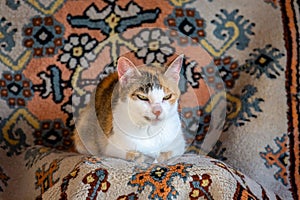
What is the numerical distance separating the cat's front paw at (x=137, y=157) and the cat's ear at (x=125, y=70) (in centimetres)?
17

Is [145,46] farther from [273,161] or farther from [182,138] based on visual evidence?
[273,161]

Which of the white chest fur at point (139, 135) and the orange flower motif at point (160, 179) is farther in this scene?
the white chest fur at point (139, 135)

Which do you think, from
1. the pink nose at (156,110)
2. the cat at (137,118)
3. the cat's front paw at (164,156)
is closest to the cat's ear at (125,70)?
the cat at (137,118)

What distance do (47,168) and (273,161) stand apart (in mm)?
580

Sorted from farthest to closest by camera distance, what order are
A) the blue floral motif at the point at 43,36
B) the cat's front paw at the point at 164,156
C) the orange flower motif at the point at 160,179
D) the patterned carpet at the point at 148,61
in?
the blue floral motif at the point at 43,36
the patterned carpet at the point at 148,61
the cat's front paw at the point at 164,156
the orange flower motif at the point at 160,179

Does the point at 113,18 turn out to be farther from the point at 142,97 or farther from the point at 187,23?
the point at 142,97

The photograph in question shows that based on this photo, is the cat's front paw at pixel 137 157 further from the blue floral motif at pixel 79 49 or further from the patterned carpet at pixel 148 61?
the blue floral motif at pixel 79 49

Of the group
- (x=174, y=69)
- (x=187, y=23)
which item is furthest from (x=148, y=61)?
(x=174, y=69)

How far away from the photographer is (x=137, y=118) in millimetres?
1185

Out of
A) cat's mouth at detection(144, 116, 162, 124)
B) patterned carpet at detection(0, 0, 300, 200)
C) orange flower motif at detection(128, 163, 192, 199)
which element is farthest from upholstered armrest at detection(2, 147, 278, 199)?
patterned carpet at detection(0, 0, 300, 200)

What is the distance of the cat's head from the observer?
3.76 feet

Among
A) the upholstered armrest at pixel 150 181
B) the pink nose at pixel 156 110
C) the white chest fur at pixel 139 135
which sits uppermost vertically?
the pink nose at pixel 156 110

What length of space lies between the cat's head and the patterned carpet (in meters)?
0.20

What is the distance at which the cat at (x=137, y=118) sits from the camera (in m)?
1.16
